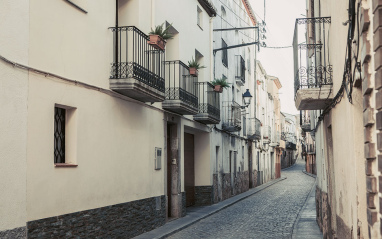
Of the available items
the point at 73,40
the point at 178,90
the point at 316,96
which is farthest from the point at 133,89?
the point at 178,90

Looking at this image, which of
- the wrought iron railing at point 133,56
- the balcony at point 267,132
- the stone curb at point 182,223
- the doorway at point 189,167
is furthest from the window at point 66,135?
the balcony at point 267,132

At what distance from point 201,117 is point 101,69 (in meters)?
7.87

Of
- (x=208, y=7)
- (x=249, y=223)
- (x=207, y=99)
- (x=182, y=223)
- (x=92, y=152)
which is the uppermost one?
(x=208, y=7)

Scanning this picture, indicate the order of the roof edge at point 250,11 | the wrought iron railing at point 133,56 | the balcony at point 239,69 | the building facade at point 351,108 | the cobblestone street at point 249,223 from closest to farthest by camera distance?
1. the building facade at point 351,108
2. the wrought iron railing at point 133,56
3. the cobblestone street at point 249,223
4. the balcony at point 239,69
5. the roof edge at point 250,11

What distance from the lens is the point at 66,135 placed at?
8.75 meters

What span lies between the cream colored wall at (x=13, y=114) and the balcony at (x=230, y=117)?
51.8 ft

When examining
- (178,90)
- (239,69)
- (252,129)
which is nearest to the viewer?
(178,90)

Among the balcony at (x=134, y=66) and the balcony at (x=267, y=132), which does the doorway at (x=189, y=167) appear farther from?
the balcony at (x=267, y=132)

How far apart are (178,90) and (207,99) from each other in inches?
143

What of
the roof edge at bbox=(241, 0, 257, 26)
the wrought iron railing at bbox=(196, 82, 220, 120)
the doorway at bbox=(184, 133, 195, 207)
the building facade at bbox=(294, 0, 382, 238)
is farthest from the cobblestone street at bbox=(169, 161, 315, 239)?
the roof edge at bbox=(241, 0, 257, 26)

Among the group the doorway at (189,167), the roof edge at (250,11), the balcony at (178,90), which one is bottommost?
the doorway at (189,167)

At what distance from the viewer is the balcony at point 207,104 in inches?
687

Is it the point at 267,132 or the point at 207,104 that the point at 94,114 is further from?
the point at 267,132

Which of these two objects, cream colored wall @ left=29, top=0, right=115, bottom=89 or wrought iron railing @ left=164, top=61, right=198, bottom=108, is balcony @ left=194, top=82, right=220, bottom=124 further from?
cream colored wall @ left=29, top=0, right=115, bottom=89
